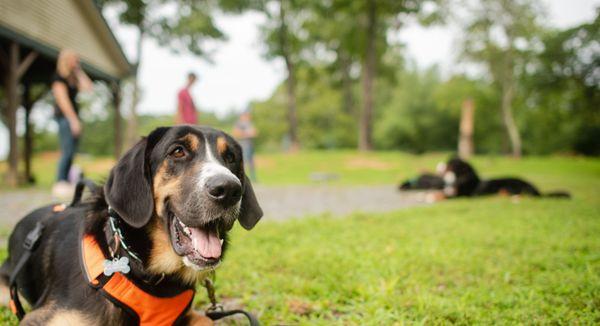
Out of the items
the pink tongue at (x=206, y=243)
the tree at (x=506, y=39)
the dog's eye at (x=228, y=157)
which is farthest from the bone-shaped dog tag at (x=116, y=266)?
the tree at (x=506, y=39)

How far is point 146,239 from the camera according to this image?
2230mm

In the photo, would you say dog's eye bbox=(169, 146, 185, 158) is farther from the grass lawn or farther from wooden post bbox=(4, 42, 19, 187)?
wooden post bbox=(4, 42, 19, 187)

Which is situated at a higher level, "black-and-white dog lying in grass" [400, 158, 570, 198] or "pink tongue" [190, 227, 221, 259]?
"pink tongue" [190, 227, 221, 259]

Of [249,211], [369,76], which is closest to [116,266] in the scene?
[249,211]

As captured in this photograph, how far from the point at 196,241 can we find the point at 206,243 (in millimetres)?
59

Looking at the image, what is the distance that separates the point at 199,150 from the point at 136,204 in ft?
1.69

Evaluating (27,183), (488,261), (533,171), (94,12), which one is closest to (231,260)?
(488,261)

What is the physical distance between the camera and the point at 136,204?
6.97 ft

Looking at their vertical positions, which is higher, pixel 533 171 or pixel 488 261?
pixel 488 261

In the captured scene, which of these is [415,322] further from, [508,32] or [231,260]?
[508,32]

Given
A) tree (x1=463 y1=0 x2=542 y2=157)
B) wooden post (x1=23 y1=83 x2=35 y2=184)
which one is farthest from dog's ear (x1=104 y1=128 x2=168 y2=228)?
tree (x1=463 y1=0 x2=542 y2=157)

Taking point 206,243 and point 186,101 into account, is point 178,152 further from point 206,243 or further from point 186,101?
Result: point 186,101

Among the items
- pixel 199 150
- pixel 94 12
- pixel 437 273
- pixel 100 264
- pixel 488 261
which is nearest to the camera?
pixel 100 264

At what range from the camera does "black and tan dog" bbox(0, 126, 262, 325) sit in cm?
205
